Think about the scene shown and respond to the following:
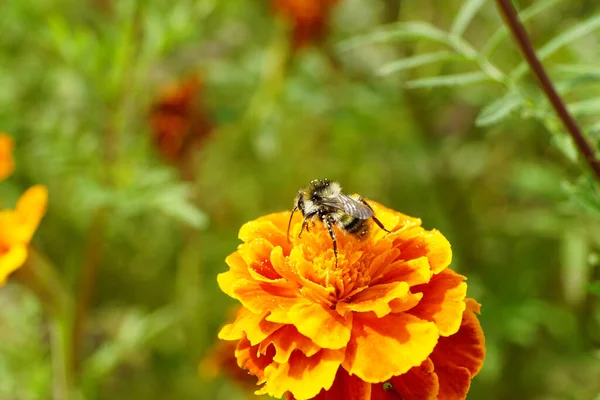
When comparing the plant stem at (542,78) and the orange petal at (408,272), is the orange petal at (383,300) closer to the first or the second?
the orange petal at (408,272)

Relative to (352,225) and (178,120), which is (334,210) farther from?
(178,120)

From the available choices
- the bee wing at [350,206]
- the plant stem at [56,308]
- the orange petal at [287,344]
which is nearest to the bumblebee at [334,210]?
the bee wing at [350,206]

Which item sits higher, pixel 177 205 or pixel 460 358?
pixel 177 205

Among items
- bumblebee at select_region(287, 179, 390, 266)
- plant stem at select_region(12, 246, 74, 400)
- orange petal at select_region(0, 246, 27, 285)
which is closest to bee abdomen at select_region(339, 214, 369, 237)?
bumblebee at select_region(287, 179, 390, 266)

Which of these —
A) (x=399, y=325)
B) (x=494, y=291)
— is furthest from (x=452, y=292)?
(x=494, y=291)

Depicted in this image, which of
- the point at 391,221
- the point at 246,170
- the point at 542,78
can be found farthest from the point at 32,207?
the point at 246,170

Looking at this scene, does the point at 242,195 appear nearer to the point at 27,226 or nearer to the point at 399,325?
the point at 27,226
